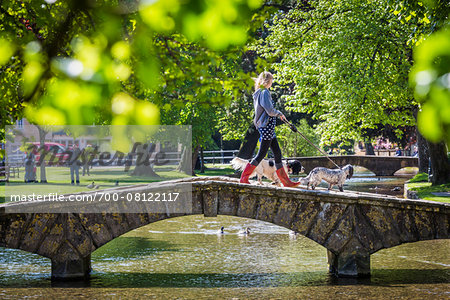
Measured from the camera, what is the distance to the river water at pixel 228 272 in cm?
1012

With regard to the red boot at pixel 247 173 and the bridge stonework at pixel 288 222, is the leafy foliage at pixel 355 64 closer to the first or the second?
the red boot at pixel 247 173

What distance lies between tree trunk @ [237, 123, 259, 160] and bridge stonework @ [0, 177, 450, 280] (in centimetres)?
2746

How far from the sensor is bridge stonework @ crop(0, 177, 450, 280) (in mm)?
10766

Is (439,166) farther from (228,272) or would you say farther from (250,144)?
(250,144)

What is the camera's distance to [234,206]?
1153cm

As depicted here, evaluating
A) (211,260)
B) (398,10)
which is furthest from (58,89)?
(398,10)

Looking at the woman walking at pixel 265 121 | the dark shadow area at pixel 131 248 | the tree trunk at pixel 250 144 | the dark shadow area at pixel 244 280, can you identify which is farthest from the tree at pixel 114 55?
the tree trunk at pixel 250 144

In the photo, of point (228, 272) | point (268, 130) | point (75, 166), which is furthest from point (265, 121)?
point (75, 166)

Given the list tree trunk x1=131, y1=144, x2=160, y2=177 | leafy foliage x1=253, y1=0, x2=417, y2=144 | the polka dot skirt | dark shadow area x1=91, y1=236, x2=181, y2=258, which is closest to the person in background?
tree trunk x1=131, y1=144, x2=160, y2=177

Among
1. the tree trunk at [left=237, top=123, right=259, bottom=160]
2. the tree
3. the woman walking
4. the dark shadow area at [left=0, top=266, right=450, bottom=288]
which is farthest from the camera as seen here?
the tree trunk at [left=237, top=123, right=259, bottom=160]

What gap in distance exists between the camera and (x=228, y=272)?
11695 millimetres

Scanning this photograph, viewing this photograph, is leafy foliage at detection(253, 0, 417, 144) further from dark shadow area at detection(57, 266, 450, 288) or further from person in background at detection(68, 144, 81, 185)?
dark shadow area at detection(57, 266, 450, 288)

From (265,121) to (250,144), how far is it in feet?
94.7

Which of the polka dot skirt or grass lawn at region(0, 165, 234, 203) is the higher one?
the polka dot skirt
